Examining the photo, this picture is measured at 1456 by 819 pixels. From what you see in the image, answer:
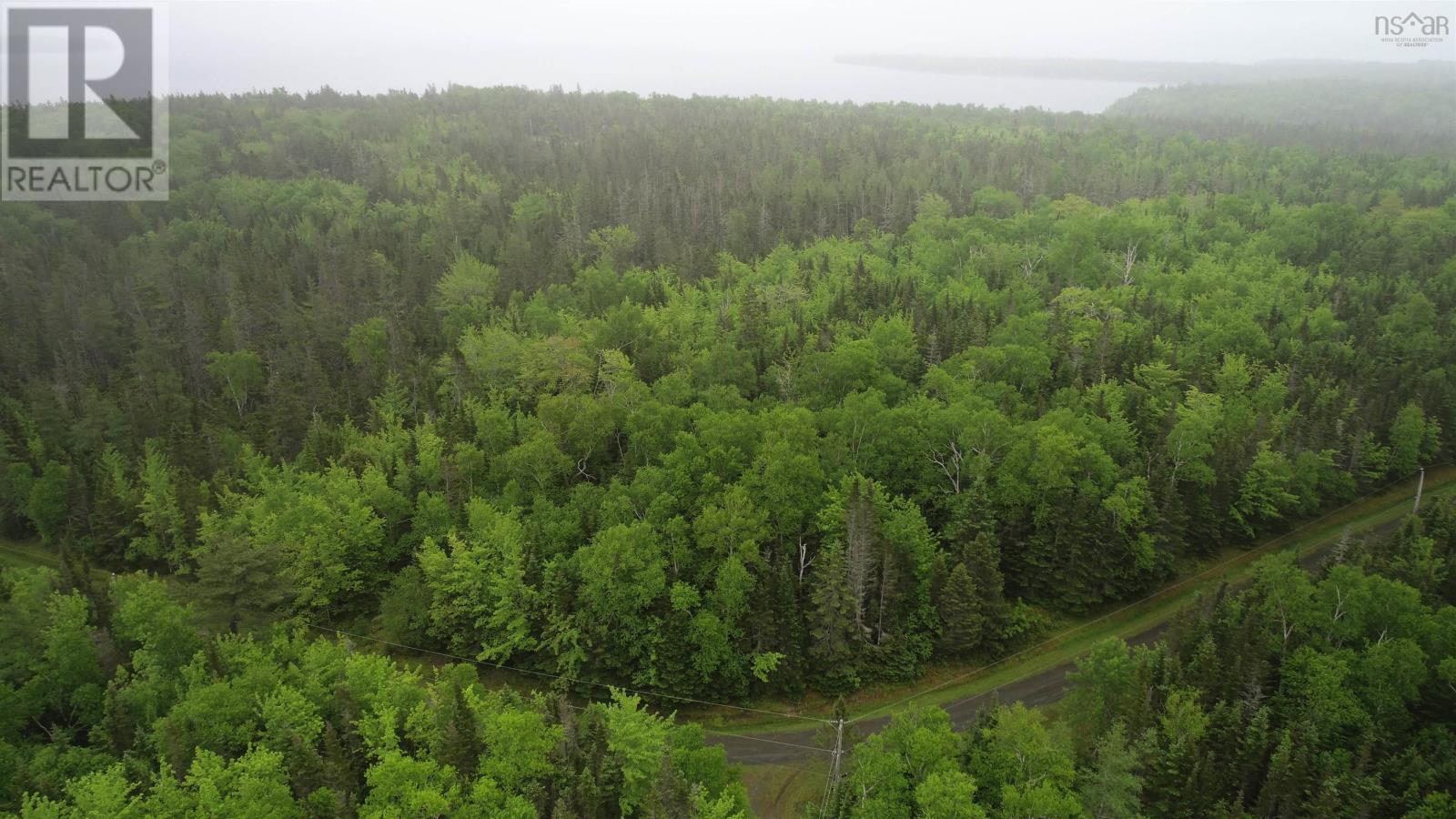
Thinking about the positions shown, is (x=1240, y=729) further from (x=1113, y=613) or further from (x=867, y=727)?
(x=867, y=727)

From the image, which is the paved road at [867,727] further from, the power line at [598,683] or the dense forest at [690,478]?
the dense forest at [690,478]

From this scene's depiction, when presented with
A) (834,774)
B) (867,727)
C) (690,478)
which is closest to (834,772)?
(834,774)

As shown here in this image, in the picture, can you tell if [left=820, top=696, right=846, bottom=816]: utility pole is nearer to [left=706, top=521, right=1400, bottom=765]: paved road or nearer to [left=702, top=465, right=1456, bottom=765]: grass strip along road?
[left=706, top=521, right=1400, bottom=765]: paved road

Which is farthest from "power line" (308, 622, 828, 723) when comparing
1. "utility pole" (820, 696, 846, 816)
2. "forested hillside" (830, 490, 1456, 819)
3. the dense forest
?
"forested hillside" (830, 490, 1456, 819)

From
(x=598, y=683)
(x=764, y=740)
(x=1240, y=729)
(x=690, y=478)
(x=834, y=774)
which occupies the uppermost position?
(x=690, y=478)

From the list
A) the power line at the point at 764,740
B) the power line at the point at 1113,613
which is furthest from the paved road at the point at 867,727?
the power line at the point at 1113,613

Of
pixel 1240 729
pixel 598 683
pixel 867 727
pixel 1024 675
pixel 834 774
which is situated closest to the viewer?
pixel 1240 729

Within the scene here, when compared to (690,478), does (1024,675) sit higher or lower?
Answer: lower

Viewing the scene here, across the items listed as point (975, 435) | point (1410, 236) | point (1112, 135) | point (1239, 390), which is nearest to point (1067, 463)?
point (975, 435)
